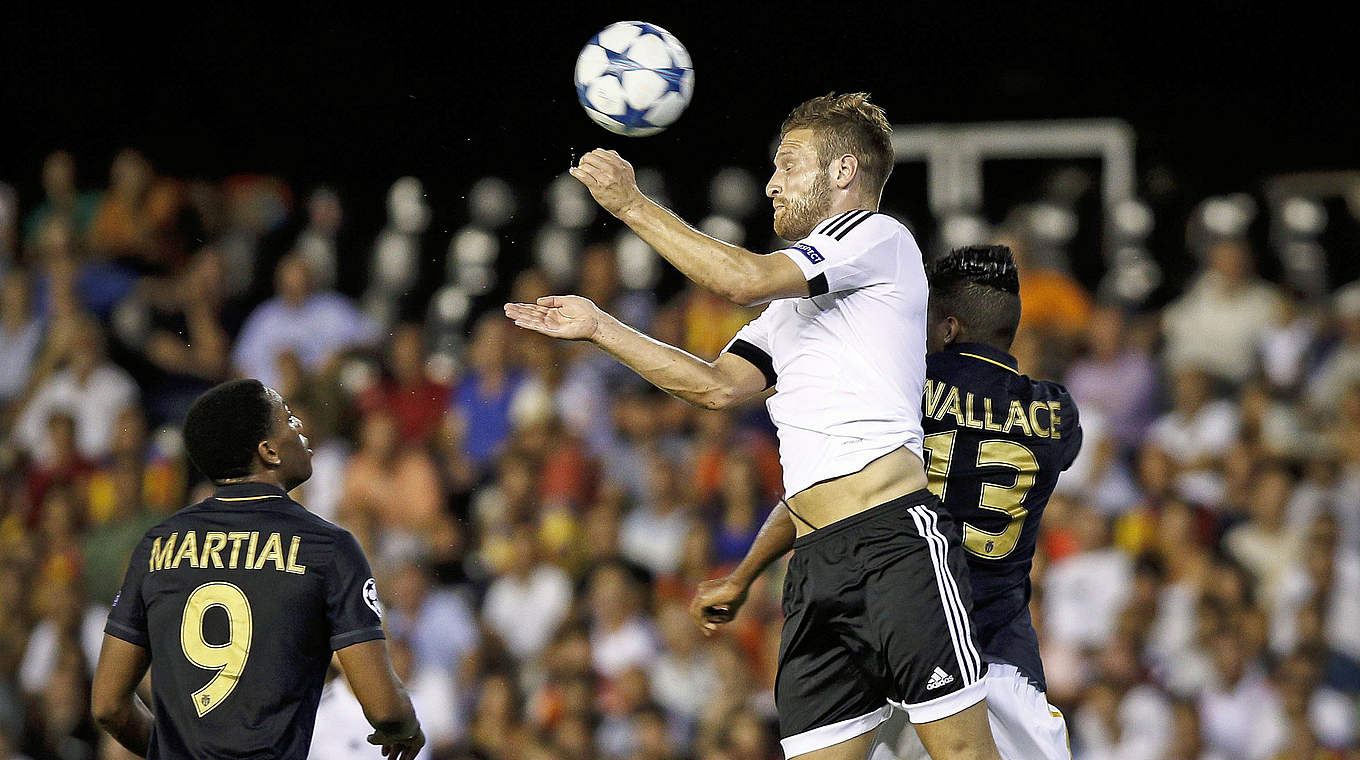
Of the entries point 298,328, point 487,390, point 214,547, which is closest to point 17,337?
point 298,328

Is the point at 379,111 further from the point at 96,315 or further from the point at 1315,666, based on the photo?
the point at 1315,666

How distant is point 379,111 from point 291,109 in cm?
63

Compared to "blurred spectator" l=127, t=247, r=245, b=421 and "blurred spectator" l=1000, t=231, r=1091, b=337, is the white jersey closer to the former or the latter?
"blurred spectator" l=1000, t=231, r=1091, b=337

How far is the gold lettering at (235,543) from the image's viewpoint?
11.4 feet

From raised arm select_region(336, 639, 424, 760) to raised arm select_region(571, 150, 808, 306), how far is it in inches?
44.5

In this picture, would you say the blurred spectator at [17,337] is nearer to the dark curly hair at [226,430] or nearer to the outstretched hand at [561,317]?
the dark curly hair at [226,430]

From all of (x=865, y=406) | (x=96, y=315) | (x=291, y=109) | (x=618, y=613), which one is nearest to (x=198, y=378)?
(x=96, y=315)

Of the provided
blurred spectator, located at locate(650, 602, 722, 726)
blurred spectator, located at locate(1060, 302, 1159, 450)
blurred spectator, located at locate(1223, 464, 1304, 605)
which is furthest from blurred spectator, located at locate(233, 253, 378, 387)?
blurred spectator, located at locate(1223, 464, 1304, 605)

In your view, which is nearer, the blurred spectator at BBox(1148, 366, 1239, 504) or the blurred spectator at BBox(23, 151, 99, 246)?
the blurred spectator at BBox(1148, 366, 1239, 504)

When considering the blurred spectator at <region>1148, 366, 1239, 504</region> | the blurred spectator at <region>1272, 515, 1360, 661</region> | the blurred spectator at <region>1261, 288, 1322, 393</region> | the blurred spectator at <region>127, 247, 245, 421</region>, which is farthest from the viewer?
the blurred spectator at <region>127, 247, 245, 421</region>

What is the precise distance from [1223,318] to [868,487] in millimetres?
5149

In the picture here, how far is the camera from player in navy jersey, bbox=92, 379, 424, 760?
3.47 metres

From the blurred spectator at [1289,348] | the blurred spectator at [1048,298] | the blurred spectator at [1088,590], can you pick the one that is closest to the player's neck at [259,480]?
the blurred spectator at [1088,590]

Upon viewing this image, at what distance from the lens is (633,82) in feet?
14.0
